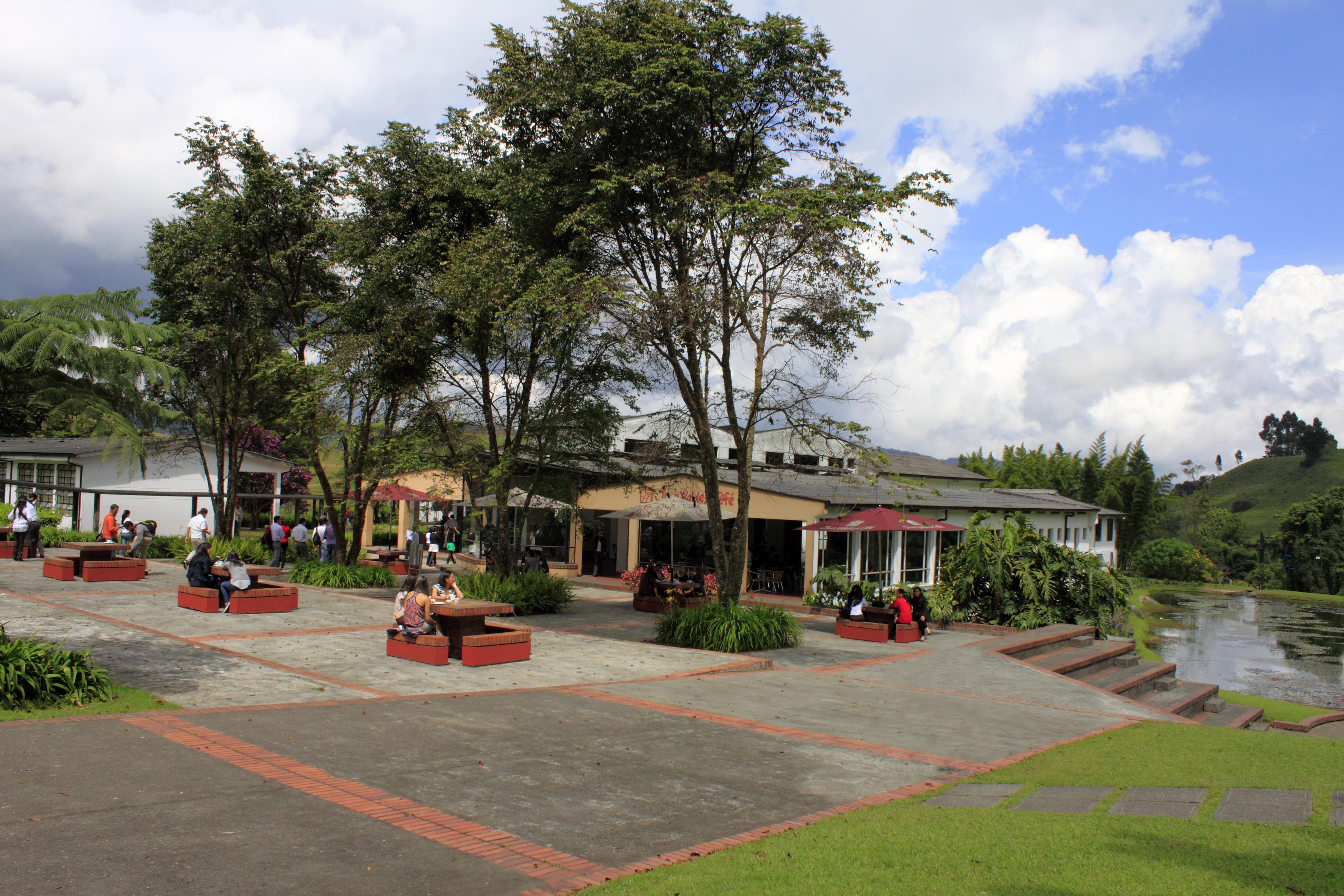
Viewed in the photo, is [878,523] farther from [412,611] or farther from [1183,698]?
[412,611]

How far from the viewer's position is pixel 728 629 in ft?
47.5

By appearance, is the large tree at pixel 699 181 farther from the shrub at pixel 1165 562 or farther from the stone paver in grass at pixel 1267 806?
the shrub at pixel 1165 562

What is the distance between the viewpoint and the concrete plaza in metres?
4.81

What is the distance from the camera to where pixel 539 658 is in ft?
41.4

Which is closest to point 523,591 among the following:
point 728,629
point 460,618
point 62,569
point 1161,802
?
point 728,629

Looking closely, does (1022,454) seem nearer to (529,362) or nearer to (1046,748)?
(529,362)

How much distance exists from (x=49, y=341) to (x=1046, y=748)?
4189cm

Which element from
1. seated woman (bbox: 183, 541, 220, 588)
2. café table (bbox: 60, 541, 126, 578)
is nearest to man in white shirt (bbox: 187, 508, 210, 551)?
café table (bbox: 60, 541, 126, 578)

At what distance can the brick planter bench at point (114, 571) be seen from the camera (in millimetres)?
17891

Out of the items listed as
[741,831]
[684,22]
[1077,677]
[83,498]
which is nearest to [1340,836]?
[741,831]

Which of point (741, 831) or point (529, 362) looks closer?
point (741, 831)

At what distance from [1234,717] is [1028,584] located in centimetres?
500

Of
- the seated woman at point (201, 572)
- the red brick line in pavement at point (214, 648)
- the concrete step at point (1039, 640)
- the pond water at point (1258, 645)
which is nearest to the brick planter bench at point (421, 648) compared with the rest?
the red brick line in pavement at point (214, 648)

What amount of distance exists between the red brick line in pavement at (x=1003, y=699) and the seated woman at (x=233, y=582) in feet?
32.8
